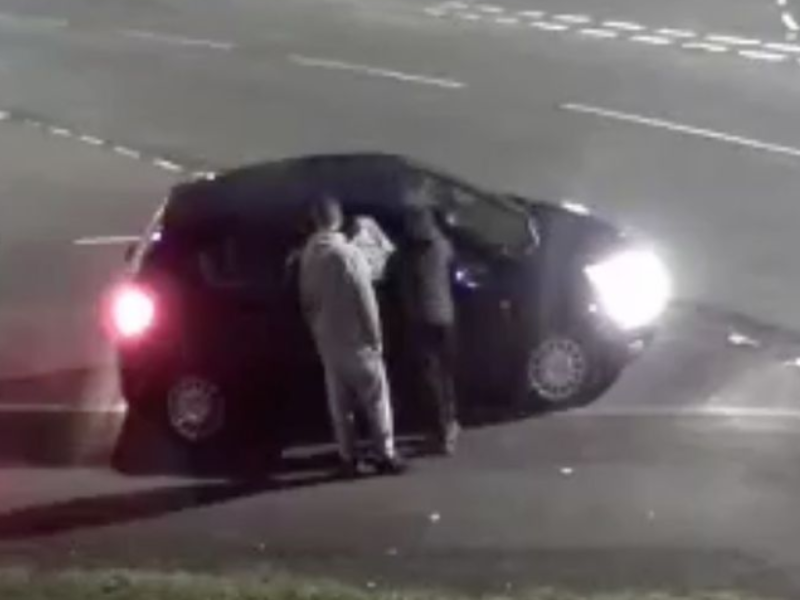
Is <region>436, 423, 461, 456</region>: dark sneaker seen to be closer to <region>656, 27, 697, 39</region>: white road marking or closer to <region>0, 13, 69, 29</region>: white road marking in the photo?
<region>656, 27, 697, 39</region>: white road marking

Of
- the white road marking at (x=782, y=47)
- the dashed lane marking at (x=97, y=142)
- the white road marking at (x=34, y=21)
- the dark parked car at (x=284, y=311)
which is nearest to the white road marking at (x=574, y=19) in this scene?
the white road marking at (x=782, y=47)

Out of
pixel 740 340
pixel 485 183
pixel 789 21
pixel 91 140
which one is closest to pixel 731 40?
pixel 789 21

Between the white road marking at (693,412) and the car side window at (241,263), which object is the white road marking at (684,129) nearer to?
the white road marking at (693,412)

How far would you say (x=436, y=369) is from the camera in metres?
15.6

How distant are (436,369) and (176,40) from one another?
1721cm

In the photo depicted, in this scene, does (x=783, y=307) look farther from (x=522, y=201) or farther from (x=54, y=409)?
(x=54, y=409)

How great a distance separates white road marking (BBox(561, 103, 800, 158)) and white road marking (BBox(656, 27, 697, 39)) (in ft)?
13.0

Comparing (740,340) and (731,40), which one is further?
(731,40)

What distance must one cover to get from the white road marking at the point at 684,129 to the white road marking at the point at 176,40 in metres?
6.42

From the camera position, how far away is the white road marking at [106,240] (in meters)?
22.1

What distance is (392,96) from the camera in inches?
1088

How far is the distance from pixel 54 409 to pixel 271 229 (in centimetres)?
249

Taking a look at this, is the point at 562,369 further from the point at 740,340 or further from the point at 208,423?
the point at 208,423

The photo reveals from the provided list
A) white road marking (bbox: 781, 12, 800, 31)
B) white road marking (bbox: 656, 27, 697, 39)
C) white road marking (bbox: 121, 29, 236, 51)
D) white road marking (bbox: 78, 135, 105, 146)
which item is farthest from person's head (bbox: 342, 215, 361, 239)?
white road marking (bbox: 781, 12, 800, 31)
